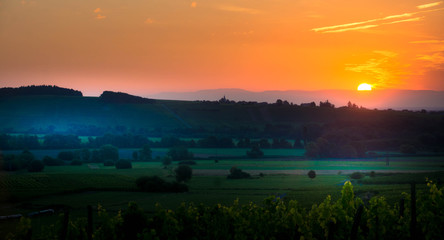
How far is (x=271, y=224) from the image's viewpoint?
43.7 ft

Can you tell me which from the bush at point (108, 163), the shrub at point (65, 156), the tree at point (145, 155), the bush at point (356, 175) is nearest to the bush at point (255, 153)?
the tree at point (145, 155)

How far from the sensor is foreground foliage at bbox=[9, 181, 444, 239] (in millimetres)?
13008

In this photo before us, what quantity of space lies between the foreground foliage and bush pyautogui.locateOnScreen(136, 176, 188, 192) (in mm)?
50302

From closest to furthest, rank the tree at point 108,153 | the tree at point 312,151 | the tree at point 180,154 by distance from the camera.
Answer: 1. the tree at point 180,154
2. the tree at point 108,153
3. the tree at point 312,151

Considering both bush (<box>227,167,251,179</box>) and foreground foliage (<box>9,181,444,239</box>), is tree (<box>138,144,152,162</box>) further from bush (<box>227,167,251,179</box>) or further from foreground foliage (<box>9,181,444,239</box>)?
foreground foliage (<box>9,181,444,239</box>)

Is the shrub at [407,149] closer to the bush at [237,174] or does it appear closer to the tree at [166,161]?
the bush at [237,174]

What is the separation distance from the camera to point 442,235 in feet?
42.5

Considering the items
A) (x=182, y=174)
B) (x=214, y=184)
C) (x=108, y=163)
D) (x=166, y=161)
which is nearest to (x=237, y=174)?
(x=214, y=184)

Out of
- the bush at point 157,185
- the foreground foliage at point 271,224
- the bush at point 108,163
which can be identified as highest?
the foreground foliage at point 271,224

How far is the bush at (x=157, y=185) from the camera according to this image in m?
64.4

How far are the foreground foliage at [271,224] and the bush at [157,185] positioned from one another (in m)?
50.3

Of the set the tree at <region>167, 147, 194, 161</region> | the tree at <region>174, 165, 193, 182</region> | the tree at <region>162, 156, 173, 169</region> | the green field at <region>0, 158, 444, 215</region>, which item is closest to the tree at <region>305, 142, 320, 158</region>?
the green field at <region>0, 158, 444, 215</region>

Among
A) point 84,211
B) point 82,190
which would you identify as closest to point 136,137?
point 82,190

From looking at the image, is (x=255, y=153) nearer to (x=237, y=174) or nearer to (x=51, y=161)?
(x=237, y=174)
